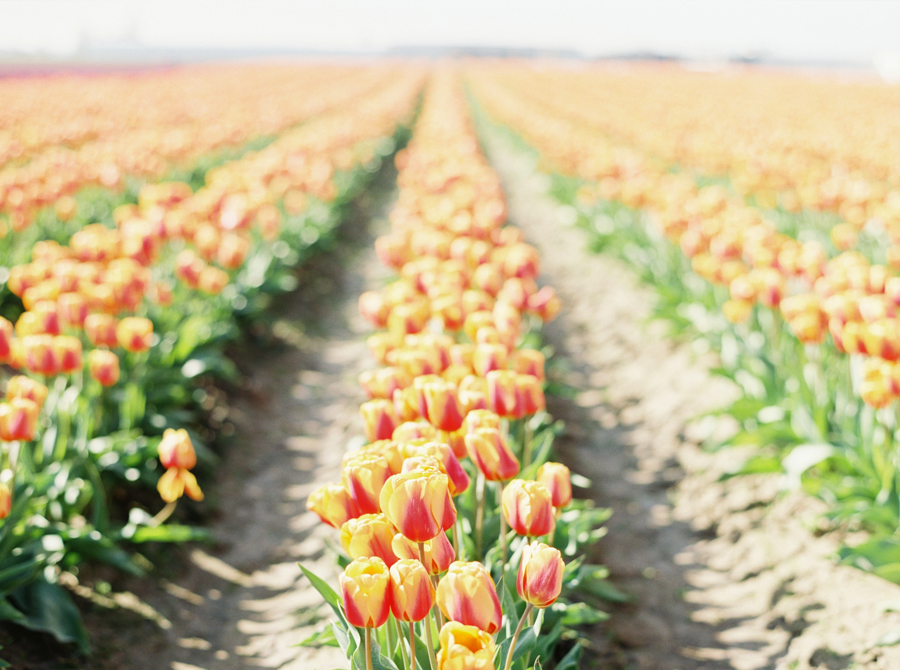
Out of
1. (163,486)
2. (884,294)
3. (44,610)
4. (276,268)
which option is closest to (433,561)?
(163,486)

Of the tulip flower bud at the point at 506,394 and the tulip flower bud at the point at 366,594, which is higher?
A: the tulip flower bud at the point at 506,394

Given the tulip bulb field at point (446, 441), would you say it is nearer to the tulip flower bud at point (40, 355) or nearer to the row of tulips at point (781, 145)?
the tulip flower bud at point (40, 355)

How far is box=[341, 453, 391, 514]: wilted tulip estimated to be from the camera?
1.71 meters

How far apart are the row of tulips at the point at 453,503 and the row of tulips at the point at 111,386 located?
111 cm

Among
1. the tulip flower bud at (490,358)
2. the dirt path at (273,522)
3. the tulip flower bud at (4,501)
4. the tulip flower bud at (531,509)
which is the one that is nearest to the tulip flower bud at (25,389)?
the tulip flower bud at (4,501)

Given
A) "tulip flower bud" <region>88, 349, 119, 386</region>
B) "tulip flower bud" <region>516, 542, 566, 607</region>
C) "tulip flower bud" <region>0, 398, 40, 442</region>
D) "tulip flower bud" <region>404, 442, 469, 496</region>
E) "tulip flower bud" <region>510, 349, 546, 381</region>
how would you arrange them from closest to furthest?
"tulip flower bud" <region>516, 542, 566, 607</region>, "tulip flower bud" <region>404, 442, 469, 496</region>, "tulip flower bud" <region>0, 398, 40, 442</region>, "tulip flower bud" <region>510, 349, 546, 381</region>, "tulip flower bud" <region>88, 349, 119, 386</region>

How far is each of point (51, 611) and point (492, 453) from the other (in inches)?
75.4

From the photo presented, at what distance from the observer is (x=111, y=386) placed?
3.88 m

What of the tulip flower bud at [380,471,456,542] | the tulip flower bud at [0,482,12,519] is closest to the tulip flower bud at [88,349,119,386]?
the tulip flower bud at [0,482,12,519]

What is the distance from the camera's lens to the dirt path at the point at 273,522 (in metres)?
2.88

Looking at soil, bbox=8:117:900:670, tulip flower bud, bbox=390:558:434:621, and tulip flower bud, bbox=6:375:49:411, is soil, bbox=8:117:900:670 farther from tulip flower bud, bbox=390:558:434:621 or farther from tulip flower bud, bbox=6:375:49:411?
tulip flower bud, bbox=390:558:434:621

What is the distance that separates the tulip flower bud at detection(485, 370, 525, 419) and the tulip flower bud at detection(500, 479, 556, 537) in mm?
598

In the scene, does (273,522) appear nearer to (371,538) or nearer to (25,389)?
(25,389)

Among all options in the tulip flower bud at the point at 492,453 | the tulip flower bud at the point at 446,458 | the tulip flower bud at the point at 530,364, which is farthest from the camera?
the tulip flower bud at the point at 530,364
